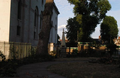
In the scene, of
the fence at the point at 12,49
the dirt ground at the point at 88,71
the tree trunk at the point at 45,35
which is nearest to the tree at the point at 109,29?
the tree trunk at the point at 45,35

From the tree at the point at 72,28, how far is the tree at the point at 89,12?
31.1m

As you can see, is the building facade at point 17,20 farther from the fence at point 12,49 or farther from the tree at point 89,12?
the tree at point 89,12

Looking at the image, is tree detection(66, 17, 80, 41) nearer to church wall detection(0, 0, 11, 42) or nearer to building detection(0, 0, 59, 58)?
building detection(0, 0, 59, 58)

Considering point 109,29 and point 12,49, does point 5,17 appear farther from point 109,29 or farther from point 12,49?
point 109,29

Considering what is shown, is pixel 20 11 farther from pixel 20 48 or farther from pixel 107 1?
pixel 107 1

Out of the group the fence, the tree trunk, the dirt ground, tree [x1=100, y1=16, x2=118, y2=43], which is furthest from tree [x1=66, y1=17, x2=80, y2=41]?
the dirt ground

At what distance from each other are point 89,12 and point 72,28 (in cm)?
3322

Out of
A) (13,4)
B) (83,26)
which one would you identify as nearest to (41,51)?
(13,4)

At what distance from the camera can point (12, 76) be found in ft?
19.8

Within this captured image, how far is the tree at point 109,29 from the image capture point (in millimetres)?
62022

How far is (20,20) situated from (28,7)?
10.9 ft

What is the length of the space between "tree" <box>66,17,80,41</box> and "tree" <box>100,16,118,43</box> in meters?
11.2

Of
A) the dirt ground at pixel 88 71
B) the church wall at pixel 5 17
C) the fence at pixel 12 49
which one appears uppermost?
the church wall at pixel 5 17

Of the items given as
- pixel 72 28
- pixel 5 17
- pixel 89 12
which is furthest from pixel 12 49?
pixel 72 28
